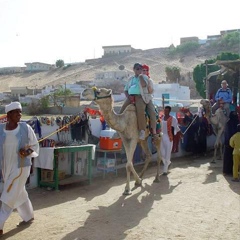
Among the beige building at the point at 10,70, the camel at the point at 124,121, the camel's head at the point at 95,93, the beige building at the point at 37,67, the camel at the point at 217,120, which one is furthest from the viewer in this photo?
the beige building at the point at 10,70

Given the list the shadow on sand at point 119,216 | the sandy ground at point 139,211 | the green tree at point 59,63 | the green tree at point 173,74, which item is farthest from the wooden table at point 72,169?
the green tree at point 59,63

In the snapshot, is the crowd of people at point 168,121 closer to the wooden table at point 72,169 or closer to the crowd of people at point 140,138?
the crowd of people at point 140,138

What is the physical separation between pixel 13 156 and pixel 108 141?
3940 millimetres

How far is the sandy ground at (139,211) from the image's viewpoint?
4.86 metres

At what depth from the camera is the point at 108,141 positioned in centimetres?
860

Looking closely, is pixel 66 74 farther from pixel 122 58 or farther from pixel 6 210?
pixel 6 210

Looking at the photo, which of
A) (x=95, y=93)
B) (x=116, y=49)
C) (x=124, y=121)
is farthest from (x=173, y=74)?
(x=95, y=93)

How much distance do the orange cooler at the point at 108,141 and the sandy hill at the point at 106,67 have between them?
247 ft

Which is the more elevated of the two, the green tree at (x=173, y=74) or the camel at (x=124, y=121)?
the green tree at (x=173, y=74)

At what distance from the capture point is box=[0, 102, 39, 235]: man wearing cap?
188 inches

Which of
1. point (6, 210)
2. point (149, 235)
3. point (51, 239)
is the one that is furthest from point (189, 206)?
point (6, 210)

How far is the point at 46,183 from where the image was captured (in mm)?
7422

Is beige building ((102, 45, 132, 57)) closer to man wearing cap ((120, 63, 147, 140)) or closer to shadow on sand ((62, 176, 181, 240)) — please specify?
man wearing cap ((120, 63, 147, 140))

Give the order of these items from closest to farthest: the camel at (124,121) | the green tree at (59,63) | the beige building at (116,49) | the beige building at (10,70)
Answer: the camel at (124,121)
the green tree at (59,63)
the beige building at (116,49)
the beige building at (10,70)
